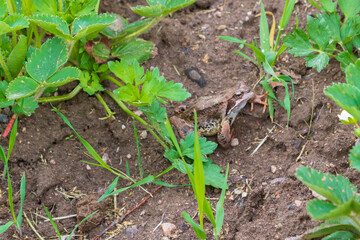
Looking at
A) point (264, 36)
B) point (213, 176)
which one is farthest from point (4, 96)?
point (264, 36)

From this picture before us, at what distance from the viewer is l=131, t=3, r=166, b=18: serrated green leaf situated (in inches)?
132

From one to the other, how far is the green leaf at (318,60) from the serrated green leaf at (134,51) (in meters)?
1.42

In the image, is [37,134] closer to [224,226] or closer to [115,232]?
[115,232]

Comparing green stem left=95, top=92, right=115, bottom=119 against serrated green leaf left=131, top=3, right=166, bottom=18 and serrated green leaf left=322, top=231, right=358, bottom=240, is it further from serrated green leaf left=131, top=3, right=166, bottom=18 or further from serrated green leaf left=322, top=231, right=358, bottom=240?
serrated green leaf left=322, top=231, right=358, bottom=240

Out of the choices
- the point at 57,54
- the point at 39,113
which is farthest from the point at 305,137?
the point at 39,113

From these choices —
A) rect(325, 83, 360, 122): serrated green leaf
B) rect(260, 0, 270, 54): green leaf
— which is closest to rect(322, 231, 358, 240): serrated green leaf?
rect(325, 83, 360, 122): serrated green leaf

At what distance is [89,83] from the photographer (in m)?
3.67

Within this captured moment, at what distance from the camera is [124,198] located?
322 cm

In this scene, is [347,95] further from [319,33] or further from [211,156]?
[211,156]

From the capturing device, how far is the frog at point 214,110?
3.58 meters

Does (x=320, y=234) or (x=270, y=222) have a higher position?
(x=320, y=234)

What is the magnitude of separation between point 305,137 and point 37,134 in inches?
90.1

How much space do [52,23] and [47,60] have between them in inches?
13.2

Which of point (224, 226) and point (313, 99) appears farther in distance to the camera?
point (313, 99)
